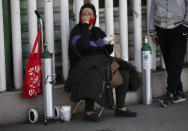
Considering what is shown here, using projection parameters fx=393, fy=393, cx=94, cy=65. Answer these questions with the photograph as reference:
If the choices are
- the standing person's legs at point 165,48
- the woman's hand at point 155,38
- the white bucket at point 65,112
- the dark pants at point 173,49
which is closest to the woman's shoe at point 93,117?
the white bucket at point 65,112

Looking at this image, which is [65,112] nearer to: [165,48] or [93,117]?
[93,117]

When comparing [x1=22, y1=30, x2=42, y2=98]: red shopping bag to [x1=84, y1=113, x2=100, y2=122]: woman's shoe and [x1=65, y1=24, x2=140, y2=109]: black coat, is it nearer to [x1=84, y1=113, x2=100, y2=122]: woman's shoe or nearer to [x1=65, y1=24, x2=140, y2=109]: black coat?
[x1=65, y1=24, x2=140, y2=109]: black coat

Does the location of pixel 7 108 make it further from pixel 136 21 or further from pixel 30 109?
pixel 136 21

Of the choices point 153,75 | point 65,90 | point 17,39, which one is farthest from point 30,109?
point 153,75

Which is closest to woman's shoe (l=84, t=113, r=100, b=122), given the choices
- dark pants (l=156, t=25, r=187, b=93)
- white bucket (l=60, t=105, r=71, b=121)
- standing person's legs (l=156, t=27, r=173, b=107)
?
white bucket (l=60, t=105, r=71, b=121)

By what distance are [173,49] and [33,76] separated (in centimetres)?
204

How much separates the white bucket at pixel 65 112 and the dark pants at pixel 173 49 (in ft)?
5.22

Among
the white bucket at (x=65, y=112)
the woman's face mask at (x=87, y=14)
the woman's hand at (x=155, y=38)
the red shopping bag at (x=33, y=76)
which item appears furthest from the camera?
the woman's hand at (x=155, y=38)

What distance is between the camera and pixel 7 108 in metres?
4.81

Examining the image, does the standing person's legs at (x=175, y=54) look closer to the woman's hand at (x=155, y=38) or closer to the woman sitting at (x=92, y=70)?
the woman's hand at (x=155, y=38)

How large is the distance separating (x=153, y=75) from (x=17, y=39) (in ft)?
7.19

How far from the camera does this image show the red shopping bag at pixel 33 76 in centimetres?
479

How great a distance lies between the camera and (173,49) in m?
5.57

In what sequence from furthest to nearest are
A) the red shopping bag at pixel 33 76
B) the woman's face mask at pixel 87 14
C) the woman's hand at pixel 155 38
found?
the woman's hand at pixel 155 38 → the woman's face mask at pixel 87 14 → the red shopping bag at pixel 33 76
